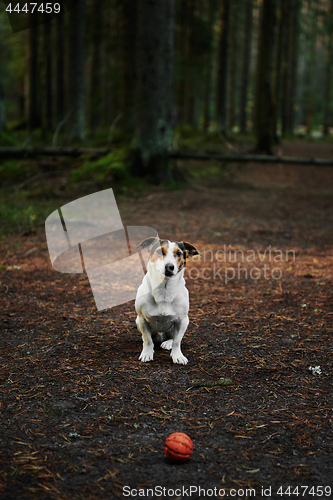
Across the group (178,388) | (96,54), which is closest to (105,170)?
(178,388)

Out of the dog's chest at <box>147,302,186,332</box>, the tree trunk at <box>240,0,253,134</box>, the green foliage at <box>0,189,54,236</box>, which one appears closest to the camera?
the dog's chest at <box>147,302,186,332</box>

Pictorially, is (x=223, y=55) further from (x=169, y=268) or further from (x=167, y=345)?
(x=169, y=268)

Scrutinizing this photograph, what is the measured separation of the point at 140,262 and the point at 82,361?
3.21m

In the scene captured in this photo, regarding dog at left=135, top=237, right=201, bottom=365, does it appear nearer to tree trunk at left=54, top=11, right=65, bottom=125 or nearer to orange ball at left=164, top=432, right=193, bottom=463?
orange ball at left=164, top=432, right=193, bottom=463

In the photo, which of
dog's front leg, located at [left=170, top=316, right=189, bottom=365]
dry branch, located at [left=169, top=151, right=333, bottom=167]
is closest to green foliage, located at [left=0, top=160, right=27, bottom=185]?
dry branch, located at [left=169, top=151, right=333, bottom=167]

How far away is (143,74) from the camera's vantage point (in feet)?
40.0

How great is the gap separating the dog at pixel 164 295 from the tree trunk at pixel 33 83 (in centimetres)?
1639

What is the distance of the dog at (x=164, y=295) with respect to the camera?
3834 mm

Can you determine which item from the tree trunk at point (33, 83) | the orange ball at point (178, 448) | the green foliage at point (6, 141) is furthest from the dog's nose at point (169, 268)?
the tree trunk at point (33, 83)

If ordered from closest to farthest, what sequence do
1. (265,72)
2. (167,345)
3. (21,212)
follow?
(167,345) < (21,212) < (265,72)

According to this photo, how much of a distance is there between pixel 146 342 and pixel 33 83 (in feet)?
58.8

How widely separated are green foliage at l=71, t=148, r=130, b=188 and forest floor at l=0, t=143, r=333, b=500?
5.43 metres

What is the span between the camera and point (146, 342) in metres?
4.20

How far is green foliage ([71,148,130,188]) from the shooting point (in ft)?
41.5
